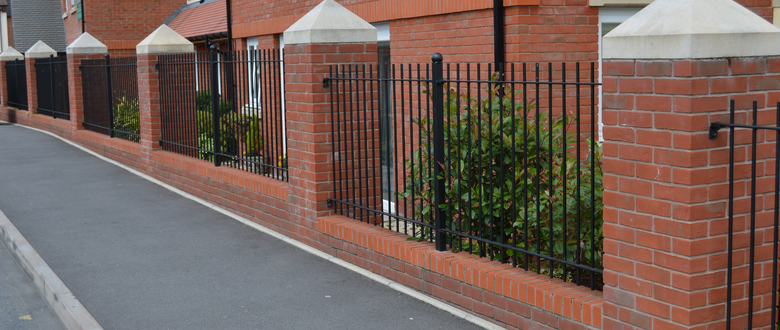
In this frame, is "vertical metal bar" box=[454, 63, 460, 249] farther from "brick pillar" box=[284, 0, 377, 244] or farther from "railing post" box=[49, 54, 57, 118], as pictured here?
"railing post" box=[49, 54, 57, 118]

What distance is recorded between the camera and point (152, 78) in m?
11.5

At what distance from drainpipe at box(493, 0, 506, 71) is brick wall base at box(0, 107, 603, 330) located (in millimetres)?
2305

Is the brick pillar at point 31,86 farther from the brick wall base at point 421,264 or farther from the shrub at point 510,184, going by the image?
the shrub at point 510,184

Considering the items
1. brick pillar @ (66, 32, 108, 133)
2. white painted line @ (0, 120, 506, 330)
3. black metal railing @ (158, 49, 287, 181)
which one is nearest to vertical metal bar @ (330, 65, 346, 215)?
white painted line @ (0, 120, 506, 330)

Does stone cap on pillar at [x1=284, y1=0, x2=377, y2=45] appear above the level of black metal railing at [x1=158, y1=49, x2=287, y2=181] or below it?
above

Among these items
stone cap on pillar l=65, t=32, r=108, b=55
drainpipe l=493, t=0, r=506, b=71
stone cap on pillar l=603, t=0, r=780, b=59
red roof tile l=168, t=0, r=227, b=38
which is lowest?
stone cap on pillar l=603, t=0, r=780, b=59

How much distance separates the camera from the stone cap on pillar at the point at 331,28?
693 cm

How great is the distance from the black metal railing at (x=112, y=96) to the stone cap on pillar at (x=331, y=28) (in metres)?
6.36

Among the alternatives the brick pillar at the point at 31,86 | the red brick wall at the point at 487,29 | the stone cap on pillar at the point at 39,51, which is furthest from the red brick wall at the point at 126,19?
the red brick wall at the point at 487,29

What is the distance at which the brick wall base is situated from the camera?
4.54 metres

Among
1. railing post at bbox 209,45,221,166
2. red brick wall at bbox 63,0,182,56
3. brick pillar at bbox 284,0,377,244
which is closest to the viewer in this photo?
brick pillar at bbox 284,0,377,244

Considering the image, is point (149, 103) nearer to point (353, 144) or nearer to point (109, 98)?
point (109, 98)

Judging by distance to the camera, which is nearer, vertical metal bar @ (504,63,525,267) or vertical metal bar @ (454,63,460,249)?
vertical metal bar @ (504,63,525,267)

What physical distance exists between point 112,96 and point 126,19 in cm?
1155
